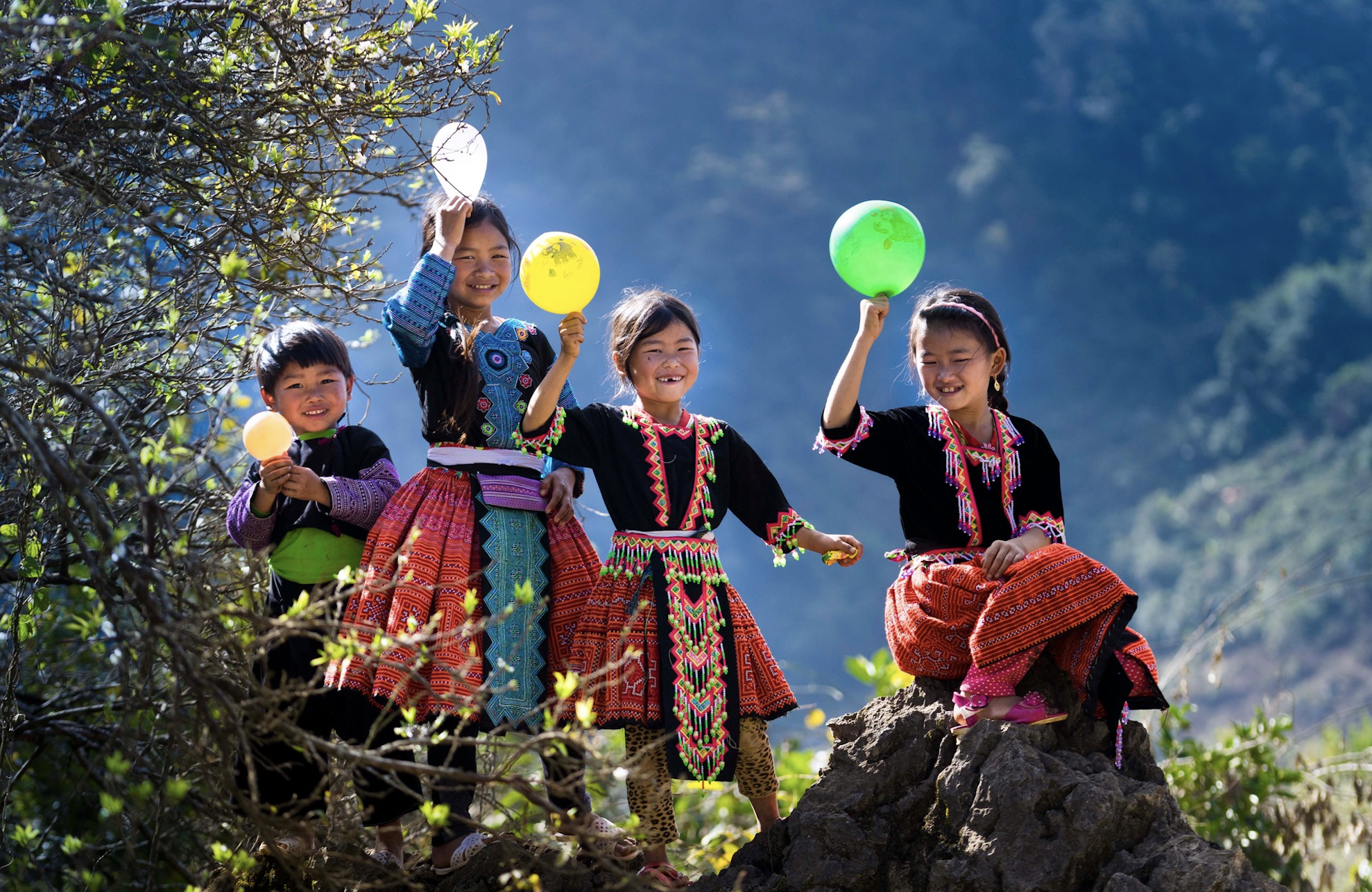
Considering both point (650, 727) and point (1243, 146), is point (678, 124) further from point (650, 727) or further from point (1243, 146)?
point (650, 727)

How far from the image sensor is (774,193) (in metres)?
26.3

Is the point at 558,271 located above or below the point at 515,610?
above

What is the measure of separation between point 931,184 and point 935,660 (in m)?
24.4

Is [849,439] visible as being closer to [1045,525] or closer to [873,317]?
[873,317]

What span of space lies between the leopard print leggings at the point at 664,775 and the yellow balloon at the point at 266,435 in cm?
109

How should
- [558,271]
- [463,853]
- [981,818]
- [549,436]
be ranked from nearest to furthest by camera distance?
1. [981,818]
2. [558,271]
3. [463,853]
4. [549,436]

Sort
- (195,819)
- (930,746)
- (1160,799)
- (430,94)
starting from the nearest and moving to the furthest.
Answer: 1. (1160,799)
2. (930,746)
3. (430,94)
4. (195,819)

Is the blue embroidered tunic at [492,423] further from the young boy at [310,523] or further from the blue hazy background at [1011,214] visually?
the blue hazy background at [1011,214]

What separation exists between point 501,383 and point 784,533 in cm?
88

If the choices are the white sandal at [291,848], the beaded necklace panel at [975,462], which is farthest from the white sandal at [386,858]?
the beaded necklace panel at [975,462]

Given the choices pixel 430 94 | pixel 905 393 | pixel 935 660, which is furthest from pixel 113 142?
pixel 905 393

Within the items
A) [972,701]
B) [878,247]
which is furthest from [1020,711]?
[878,247]

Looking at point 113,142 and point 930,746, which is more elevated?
point 113,142

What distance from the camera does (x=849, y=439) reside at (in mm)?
3359
